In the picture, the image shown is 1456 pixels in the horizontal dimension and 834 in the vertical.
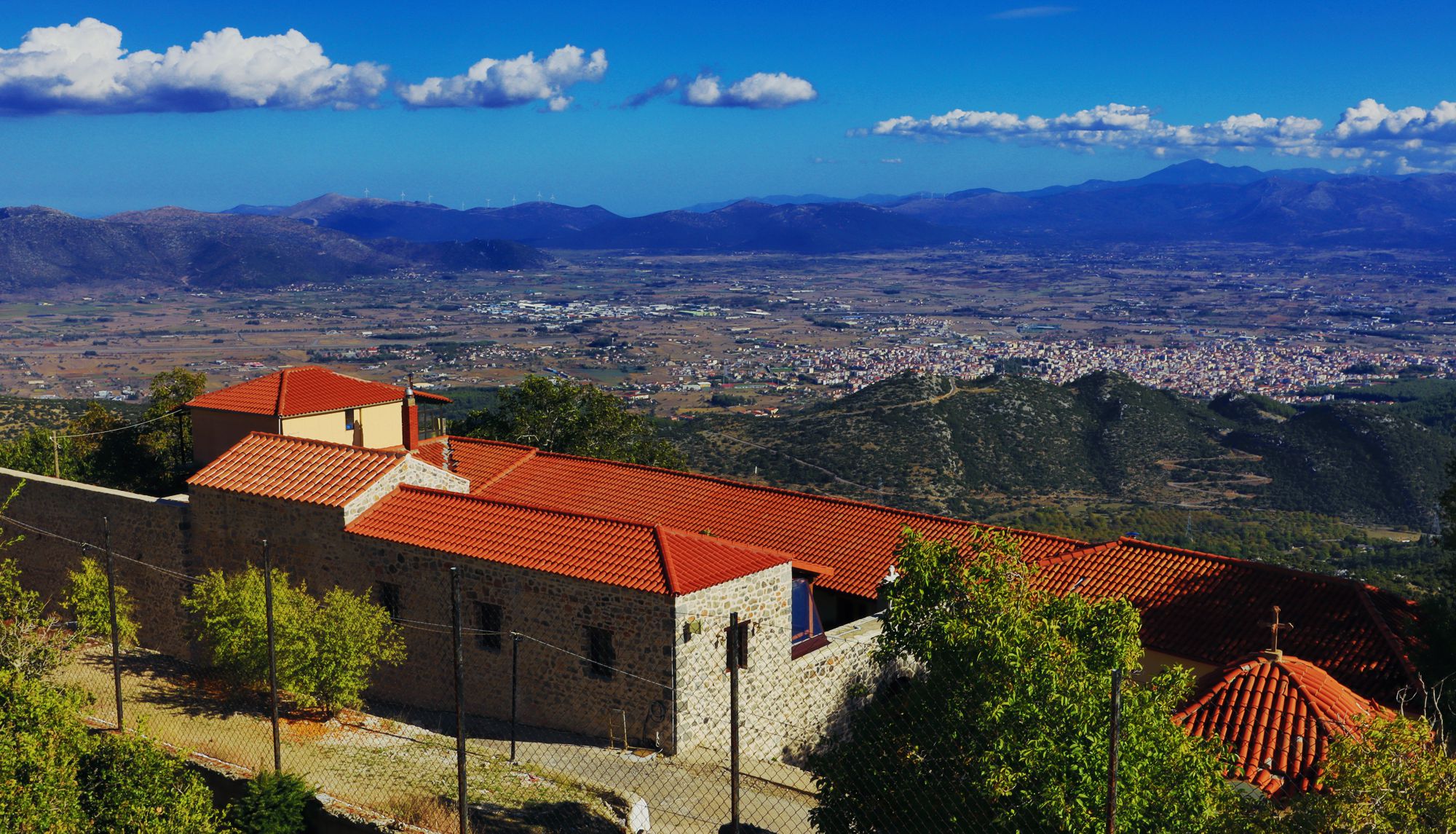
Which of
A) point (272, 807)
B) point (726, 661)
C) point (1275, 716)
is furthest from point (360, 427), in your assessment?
point (1275, 716)

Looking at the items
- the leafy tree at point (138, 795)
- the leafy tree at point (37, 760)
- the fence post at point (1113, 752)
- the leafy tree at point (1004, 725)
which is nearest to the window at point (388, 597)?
the leafy tree at point (138, 795)

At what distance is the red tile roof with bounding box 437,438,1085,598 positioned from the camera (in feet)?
66.2

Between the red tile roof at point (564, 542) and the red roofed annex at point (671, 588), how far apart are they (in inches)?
1.4

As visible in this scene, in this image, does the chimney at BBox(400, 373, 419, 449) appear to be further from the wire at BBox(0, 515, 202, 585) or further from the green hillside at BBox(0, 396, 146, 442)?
the green hillside at BBox(0, 396, 146, 442)

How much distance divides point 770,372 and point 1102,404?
71.2 metres

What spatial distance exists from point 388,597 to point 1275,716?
11521mm

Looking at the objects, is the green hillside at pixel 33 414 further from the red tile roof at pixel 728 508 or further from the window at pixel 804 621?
the window at pixel 804 621

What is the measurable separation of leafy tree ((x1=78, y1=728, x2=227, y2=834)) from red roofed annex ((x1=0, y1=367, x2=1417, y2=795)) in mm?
5311

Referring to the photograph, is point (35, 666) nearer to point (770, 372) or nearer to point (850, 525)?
point (850, 525)

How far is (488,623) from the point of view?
54.3 ft

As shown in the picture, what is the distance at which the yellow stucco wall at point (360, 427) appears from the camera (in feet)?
83.3

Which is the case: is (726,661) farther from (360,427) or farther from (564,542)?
(360,427)

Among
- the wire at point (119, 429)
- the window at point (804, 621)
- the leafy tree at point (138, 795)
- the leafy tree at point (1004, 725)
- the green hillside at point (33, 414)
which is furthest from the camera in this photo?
the green hillside at point (33, 414)

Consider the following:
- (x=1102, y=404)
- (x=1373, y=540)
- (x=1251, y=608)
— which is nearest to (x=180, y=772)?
(x=1251, y=608)
